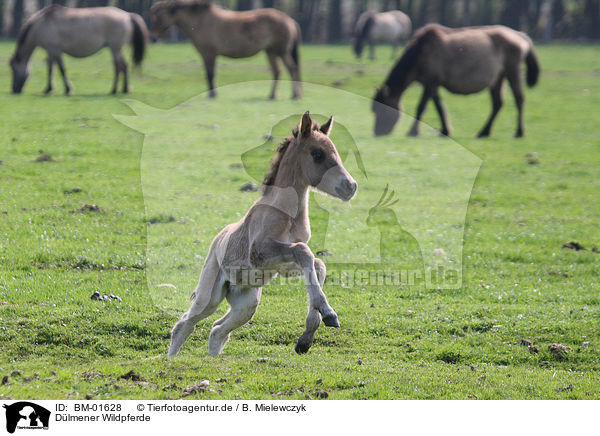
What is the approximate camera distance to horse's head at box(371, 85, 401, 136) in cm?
A: 2212

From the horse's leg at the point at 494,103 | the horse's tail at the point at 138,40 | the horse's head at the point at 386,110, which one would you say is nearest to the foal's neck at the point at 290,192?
the horse's head at the point at 386,110

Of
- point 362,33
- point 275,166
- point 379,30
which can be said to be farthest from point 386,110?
point 379,30

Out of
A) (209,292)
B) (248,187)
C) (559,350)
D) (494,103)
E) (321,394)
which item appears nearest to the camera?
(321,394)

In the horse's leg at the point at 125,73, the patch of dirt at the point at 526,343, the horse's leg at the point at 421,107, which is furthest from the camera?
the horse's leg at the point at 125,73

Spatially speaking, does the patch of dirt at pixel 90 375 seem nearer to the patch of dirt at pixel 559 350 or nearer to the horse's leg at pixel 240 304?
the horse's leg at pixel 240 304

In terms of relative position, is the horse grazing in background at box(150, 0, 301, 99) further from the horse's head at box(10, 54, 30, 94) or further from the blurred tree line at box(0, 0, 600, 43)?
the blurred tree line at box(0, 0, 600, 43)

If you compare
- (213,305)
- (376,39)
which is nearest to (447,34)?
(213,305)

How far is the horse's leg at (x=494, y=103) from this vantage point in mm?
22938

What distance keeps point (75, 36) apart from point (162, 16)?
3304 millimetres

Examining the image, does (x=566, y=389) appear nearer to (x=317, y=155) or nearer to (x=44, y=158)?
(x=317, y=155)

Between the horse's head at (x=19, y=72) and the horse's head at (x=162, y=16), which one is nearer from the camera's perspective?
the horse's head at (x=19, y=72)

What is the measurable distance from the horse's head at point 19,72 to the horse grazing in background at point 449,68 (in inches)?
438

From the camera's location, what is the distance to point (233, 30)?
27547mm
